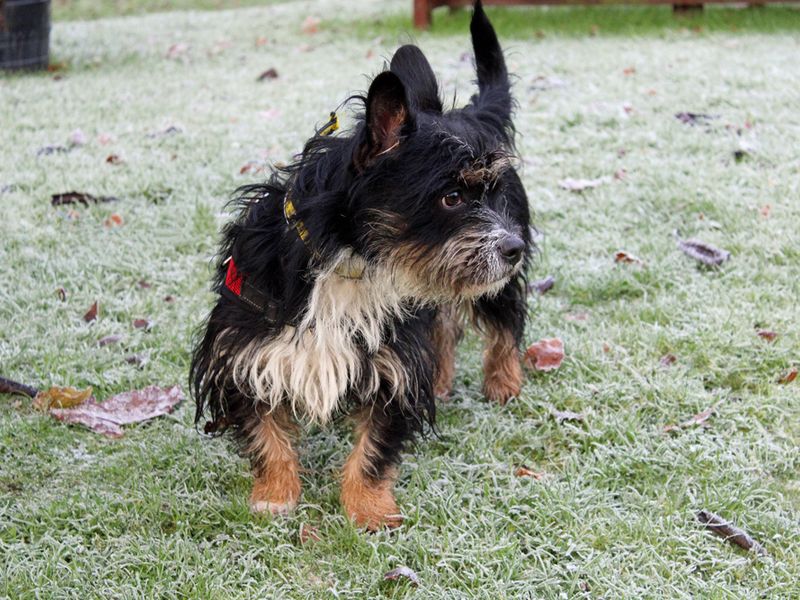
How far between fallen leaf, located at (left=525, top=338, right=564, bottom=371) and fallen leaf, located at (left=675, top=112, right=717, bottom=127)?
12.2ft

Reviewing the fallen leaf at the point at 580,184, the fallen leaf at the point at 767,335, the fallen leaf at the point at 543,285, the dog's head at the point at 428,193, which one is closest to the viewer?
the dog's head at the point at 428,193

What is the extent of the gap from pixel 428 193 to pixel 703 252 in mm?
2720

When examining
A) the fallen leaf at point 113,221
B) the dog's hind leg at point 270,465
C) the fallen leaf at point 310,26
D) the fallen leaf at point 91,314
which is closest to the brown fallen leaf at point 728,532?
the dog's hind leg at point 270,465

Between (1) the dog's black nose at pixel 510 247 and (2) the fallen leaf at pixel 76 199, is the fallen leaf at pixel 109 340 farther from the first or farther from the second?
(1) the dog's black nose at pixel 510 247

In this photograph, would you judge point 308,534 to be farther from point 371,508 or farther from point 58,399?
point 58,399

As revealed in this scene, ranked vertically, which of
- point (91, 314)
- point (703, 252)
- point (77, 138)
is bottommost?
point (91, 314)

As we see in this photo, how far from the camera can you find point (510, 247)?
8.61 ft

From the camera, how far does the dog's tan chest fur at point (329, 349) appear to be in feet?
8.81

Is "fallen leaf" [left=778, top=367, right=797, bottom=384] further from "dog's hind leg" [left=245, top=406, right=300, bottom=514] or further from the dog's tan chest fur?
"dog's hind leg" [left=245, top=406, right=300, bottom=514]

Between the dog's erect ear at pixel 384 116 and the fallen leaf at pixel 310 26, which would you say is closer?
the dog's erect ear at pixel 384 116

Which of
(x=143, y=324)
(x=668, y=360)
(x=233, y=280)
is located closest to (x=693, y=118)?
(x=668, y=360)

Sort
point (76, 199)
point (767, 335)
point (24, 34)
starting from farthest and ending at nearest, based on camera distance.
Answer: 1. point (24, 34)
2. point (76, 199)
3. point (767, 335)

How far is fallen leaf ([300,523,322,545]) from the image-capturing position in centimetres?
281

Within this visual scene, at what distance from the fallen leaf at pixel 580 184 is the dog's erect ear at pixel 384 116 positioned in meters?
3.44
